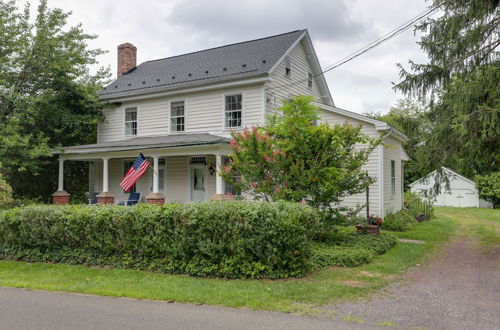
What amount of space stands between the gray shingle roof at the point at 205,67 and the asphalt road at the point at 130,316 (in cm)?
1061

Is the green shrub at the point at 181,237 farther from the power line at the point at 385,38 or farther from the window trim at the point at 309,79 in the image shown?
the window trim at the point at 309,79

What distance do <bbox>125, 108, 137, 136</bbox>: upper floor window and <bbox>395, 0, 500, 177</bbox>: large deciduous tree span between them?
12.2 metres

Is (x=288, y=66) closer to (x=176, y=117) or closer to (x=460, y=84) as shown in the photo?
(x=176, y=117)

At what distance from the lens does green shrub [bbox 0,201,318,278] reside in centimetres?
663

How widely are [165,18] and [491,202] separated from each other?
1152 inches

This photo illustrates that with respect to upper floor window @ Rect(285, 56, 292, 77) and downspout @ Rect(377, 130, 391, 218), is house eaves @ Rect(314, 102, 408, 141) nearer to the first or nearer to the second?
downspout @ Rect(377, 130, 391, 218)

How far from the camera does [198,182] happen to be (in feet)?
52.7

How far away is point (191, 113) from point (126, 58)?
7.77 m

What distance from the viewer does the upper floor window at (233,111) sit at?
49.8 ft

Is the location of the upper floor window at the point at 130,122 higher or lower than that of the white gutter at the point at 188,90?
lower

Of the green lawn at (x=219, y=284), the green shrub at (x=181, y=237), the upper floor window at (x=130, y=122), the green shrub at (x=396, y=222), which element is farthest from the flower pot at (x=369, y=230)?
the upper floor window at (x=130, y=122)

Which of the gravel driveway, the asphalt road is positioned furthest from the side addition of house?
the asphalt road

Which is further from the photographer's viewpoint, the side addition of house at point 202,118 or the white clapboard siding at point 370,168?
the side addition of house at point 202,118

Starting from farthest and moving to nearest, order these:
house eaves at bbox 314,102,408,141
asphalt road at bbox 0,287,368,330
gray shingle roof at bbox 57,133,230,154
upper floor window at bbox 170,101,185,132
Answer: upper floor window at bbox 170,101,185,132 → house eaves at bbox 314,102,408,141 → gray shingle roof at bbox 57,133,230,154 → asphalt road at bbox 0,287,368,330
